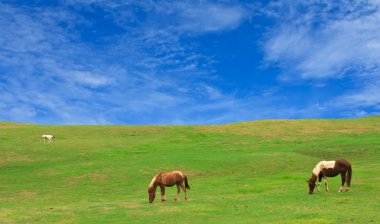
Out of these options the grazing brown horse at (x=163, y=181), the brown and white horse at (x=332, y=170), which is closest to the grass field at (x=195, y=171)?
the grazing brown horse at (x=163, y=181)

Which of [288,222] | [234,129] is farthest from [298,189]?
[234,129]

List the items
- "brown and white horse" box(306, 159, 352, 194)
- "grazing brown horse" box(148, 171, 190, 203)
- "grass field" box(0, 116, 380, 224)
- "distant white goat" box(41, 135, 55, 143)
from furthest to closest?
1. "distant white goat" box(41, 135, 55, 143)
2. "brown and white horse" box(306, 159, 352, 194)
3. "grazing brown horse" box(148, 171, 190, 203)
4. "grass field" box(0, 116, 380, 224)

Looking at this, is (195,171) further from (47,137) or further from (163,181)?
(47,137)

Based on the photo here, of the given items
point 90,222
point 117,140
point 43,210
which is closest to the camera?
point 90,222

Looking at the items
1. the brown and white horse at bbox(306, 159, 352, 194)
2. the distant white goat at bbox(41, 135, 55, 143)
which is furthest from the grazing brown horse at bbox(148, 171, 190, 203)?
the distant white goat at bbox(41, 135, 55, 143)

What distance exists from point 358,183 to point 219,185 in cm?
1096

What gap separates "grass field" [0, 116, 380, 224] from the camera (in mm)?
21938

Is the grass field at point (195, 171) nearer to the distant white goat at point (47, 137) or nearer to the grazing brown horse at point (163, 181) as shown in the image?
the grazing brown horse at point (163, 181)

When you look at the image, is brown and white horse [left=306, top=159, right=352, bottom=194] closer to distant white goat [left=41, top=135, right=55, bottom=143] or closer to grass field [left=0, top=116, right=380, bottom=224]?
grass field [left=0, top=116, right=380, bottom=224]

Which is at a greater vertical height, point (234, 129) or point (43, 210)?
point (234, 129)

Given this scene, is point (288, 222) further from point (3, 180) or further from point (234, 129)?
point (234, 129)

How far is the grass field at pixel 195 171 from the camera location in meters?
21.9

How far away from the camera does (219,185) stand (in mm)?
35375

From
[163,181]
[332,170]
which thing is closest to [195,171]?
[163,181]
